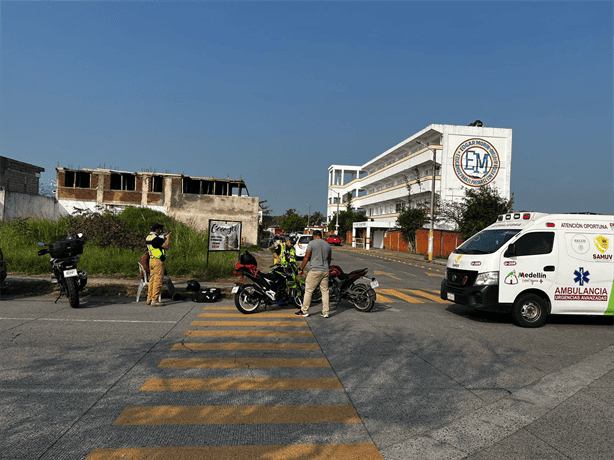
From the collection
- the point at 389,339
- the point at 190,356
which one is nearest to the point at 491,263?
the point at 389,339

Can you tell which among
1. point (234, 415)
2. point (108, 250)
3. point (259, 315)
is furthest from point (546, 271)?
point (108, 250)

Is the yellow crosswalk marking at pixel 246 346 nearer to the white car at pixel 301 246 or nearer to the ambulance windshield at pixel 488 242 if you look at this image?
the ambulance windshield at pixel 488 242

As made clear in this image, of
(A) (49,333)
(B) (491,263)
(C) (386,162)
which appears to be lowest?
(A) (49,333)

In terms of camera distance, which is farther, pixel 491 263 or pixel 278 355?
pixel 491 263

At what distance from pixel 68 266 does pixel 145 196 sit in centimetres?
3111

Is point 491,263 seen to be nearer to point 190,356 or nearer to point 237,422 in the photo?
point 190,356

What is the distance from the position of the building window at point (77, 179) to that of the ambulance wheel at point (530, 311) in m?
40.0

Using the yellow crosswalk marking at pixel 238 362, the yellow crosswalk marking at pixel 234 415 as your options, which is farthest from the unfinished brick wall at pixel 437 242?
the yellow crosswalk marking at pixel 234 415

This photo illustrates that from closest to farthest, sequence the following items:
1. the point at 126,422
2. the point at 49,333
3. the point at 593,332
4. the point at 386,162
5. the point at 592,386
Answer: the point at 126,422, the point at 592,386, the point at 49,333, the point at 593,332, the point at 386,162

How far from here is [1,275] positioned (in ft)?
37.5

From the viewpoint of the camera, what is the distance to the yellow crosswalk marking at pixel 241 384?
5.25 m

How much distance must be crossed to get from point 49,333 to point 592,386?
328 inches

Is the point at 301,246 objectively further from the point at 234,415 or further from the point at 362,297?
the point at 234,415

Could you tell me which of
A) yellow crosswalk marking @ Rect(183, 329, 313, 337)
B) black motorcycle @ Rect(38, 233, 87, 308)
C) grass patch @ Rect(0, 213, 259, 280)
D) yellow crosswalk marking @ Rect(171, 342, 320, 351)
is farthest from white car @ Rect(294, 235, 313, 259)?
yellow crosswalk marking @ Rect(171, 342, 320, 351)
